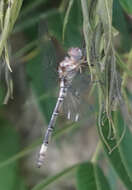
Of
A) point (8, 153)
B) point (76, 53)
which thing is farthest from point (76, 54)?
point (8, 153)

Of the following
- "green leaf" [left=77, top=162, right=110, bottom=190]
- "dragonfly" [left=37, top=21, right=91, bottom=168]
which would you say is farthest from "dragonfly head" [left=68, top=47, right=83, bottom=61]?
Answer: "green leaf" [left=77, top=162, right=110, bottom=190]

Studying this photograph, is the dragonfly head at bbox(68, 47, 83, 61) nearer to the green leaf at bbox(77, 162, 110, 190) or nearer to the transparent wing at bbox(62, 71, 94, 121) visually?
the transparent wing at bbox(62, 71, 94, 121)

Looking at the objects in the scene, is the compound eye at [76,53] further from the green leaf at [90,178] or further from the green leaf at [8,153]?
the green leaf at [8,153]

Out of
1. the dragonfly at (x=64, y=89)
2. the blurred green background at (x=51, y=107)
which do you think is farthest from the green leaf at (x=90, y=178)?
the dragonfly at (x=64, y=89)

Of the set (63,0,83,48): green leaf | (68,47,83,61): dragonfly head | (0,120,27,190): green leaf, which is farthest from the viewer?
(0,120,27,190): green leaf

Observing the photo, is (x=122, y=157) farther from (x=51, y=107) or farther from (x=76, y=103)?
(x=51, y=107)

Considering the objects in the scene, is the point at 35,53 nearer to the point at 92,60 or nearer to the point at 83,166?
the point at 83,166

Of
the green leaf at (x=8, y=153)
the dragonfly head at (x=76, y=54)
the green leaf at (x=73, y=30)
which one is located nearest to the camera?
the dragonfly head at (x=76, y=54)
